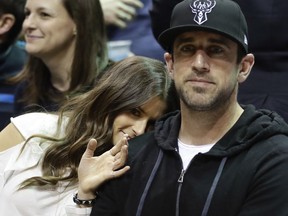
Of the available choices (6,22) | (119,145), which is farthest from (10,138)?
(6,22)

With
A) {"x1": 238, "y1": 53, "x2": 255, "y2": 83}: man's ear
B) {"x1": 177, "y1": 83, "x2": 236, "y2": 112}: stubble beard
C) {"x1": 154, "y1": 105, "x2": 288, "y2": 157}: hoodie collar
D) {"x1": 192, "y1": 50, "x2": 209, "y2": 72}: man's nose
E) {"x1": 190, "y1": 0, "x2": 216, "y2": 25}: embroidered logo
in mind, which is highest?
{"x1": 190, "y1": 0, "x2": 216, "y2": 25}: embroidered logo

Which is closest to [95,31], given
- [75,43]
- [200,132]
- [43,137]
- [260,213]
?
[75,43]

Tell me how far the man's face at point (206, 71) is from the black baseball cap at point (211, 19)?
0.03 meters

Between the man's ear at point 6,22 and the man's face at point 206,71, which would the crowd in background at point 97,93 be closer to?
the man's face at point 206,71

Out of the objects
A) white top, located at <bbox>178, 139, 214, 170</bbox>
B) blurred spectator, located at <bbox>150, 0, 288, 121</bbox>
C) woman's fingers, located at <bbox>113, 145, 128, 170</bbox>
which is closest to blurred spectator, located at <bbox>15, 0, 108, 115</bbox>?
blurred spectator, located at <bbox>150, 0, 288, 121</bbox>

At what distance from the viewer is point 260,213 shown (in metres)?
2.30

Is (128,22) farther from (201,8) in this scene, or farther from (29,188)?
(201,8)

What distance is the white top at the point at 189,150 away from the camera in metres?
2.50

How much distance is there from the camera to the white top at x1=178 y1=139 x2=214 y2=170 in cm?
250

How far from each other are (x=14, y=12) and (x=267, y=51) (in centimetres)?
176

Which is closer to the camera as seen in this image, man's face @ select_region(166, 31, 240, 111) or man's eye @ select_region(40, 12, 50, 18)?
man's face @ select_region(166, 31, 240, 111)

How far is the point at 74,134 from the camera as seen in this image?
3.03 meters

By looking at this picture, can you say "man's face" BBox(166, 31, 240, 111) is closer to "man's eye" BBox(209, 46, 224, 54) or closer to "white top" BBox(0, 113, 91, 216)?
"man's eye" BBox(209, 46, 224, 54)

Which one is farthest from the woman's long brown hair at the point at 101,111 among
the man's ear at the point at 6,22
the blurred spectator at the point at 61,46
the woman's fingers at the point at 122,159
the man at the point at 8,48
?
the man's ear at the point at 6,22
